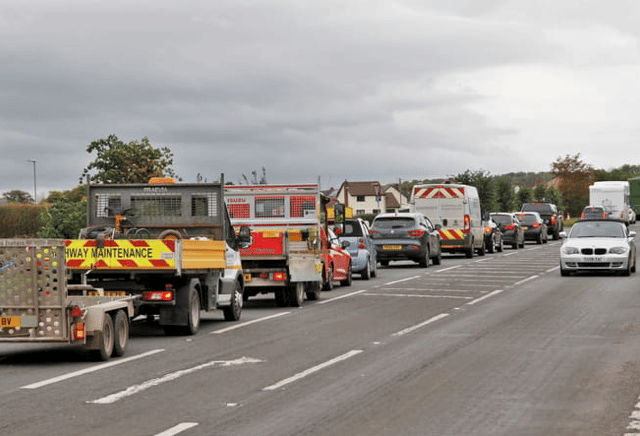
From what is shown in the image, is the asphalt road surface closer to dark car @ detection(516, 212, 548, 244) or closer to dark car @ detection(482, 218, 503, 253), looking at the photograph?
dark car @ detection(482, 218, 503, 253)

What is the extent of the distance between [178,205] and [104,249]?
2.69m

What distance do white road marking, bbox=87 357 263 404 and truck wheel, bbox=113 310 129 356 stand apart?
1.25 metres

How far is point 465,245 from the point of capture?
4381 cm

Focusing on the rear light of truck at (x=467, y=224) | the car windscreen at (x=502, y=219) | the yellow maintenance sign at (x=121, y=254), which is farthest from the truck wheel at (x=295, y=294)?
the car windscreen at (x=502, y=219)

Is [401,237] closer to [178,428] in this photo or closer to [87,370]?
[87,370]

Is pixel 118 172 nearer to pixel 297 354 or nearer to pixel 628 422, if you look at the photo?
pixel 297 354

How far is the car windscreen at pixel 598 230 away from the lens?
31.1 meters

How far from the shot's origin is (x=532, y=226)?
5791cm

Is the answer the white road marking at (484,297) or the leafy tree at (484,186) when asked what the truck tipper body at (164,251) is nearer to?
the white road marking at (484,297)

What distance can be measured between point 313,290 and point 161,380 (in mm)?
11783

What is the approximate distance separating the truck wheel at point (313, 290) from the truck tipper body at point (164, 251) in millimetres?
4249

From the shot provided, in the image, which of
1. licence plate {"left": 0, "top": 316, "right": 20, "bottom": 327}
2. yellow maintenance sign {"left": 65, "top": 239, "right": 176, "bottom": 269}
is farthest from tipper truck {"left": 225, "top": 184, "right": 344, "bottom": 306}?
licence plate {"left": 0, "top": 316, "right": 20, "bottom": 327}

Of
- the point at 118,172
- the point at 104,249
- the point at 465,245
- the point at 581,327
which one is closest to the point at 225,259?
the point at 104,249

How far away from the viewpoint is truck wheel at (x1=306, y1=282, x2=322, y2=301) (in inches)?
918
